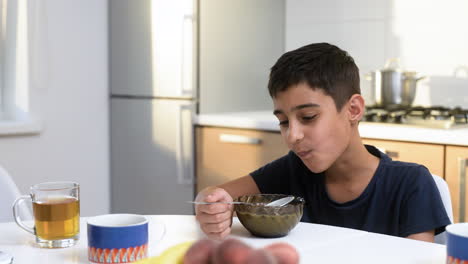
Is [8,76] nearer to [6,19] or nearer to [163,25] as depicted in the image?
[6,19]

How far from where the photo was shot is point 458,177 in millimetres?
2211

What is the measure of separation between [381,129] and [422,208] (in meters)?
1.07

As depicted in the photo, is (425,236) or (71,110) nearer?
(425,236)

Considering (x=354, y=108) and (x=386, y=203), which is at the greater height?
(x=354, y=108)

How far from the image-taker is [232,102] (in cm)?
322

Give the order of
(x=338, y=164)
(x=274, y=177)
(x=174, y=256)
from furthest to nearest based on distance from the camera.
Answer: (x=274, y=177) < (x=338, y=164) < (x=174, y=256)

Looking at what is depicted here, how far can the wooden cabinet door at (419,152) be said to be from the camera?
2260 mm

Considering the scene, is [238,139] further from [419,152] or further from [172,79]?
[419,152]

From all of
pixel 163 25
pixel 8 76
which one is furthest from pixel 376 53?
pixel 8 76

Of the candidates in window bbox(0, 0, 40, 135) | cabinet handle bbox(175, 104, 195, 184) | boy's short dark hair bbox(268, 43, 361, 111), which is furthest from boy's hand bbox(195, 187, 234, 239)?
window bbox(0, 0, 40, 135)

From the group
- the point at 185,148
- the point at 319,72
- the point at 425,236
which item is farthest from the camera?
the point at 185,148

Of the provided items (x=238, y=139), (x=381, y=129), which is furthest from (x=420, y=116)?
(x=238, y=139)

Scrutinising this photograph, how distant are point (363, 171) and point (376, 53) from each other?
64.1 inches

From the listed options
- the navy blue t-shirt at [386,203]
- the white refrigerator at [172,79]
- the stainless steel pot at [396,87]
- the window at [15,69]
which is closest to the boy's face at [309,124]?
the navy blue t-shirt at [386,203]
